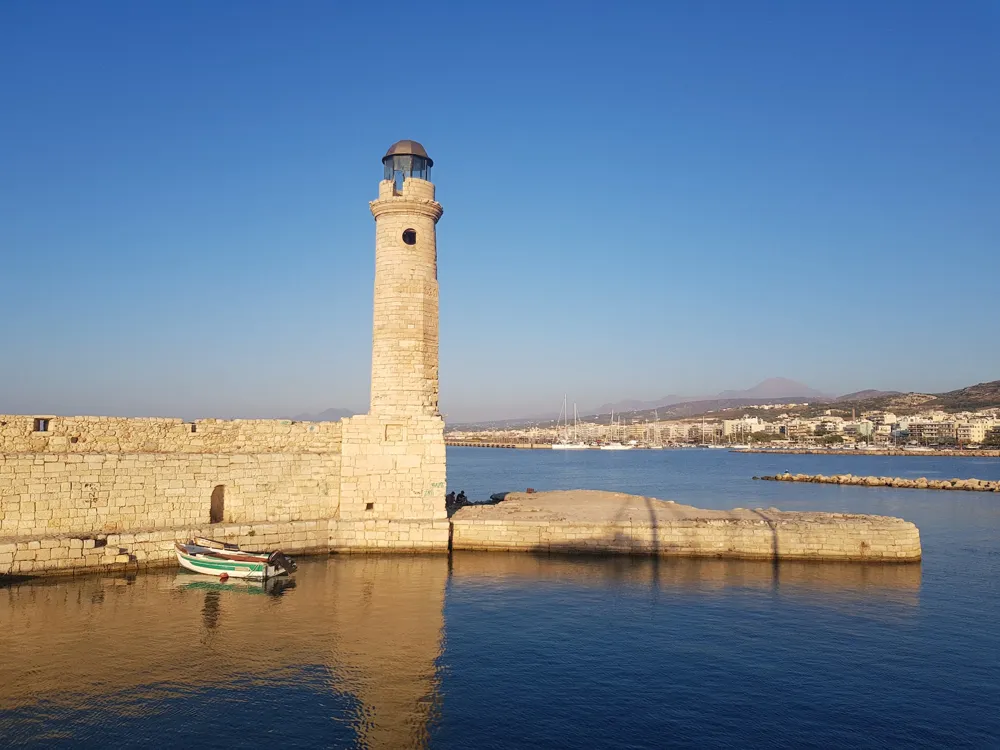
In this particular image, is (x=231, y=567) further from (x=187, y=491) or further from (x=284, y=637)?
(x=284, y=637)

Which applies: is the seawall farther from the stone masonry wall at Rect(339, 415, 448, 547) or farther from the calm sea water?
the calm sea water

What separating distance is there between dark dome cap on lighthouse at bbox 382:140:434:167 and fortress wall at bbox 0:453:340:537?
8.30 m

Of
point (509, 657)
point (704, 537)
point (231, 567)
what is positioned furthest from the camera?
point (704, 537)

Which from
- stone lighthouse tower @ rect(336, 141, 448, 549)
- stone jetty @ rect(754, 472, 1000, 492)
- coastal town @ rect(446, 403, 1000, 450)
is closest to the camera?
stone lighthouse tower @ rect(336, 141, 448, 549)

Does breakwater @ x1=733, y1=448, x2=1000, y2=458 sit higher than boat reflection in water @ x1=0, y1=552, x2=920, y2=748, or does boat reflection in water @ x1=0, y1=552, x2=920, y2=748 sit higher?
boat reflection in water @ x1=0, y1=552, x2=920, y2=748

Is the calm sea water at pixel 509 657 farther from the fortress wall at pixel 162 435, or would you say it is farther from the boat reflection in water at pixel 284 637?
the fortress wall at pixel 162 435

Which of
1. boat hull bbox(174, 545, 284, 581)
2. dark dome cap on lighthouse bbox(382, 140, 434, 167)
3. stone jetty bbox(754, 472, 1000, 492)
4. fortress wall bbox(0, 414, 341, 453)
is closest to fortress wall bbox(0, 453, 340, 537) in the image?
fortress wall bbox(0, 414, 341, 453)

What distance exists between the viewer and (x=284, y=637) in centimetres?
1051

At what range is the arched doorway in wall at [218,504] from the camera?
15.8 m

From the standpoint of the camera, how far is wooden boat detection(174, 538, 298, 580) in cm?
1333

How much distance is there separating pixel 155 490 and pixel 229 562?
113 inches

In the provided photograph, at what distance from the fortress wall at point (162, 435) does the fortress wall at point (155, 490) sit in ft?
1.27

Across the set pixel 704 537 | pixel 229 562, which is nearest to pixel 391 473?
pixel 229 562

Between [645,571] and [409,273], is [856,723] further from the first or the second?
[409,273]
